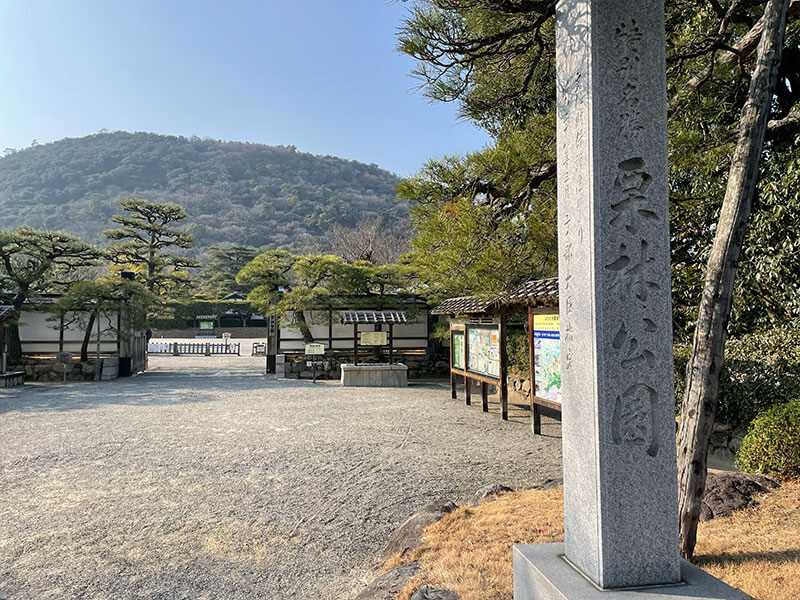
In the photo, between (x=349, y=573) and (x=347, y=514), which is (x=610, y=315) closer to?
(x=349, y=573)

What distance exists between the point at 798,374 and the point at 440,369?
11.4 m

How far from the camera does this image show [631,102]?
2.10 meters

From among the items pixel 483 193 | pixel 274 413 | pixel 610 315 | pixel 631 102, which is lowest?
pixel 274 413

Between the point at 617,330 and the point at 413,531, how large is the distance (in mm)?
2269

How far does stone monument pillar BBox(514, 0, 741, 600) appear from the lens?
1.95 metres

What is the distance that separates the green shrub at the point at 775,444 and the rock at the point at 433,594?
10.7 ft

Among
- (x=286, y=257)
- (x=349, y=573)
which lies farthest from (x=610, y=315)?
(x=286, y=257)

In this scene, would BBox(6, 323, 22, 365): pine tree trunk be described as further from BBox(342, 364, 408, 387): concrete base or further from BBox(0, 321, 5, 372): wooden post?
BBox(342, 364, 408, 387): concrete base

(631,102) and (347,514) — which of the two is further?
(347,514)

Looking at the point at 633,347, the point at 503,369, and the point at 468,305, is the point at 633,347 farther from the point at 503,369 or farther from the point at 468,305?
the point at 468,305

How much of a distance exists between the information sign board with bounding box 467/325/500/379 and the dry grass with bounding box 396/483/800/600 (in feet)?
16.9

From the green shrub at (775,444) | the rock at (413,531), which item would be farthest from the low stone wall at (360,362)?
the rock at (413,531)

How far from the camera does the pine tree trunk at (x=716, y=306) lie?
2.48 metres

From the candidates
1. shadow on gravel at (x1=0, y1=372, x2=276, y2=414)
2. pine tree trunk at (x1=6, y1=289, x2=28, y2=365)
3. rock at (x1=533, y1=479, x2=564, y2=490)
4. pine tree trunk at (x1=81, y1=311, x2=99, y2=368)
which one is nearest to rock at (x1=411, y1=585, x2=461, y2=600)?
rock at (x1=533, y1=479, x2=564, y2=490)
